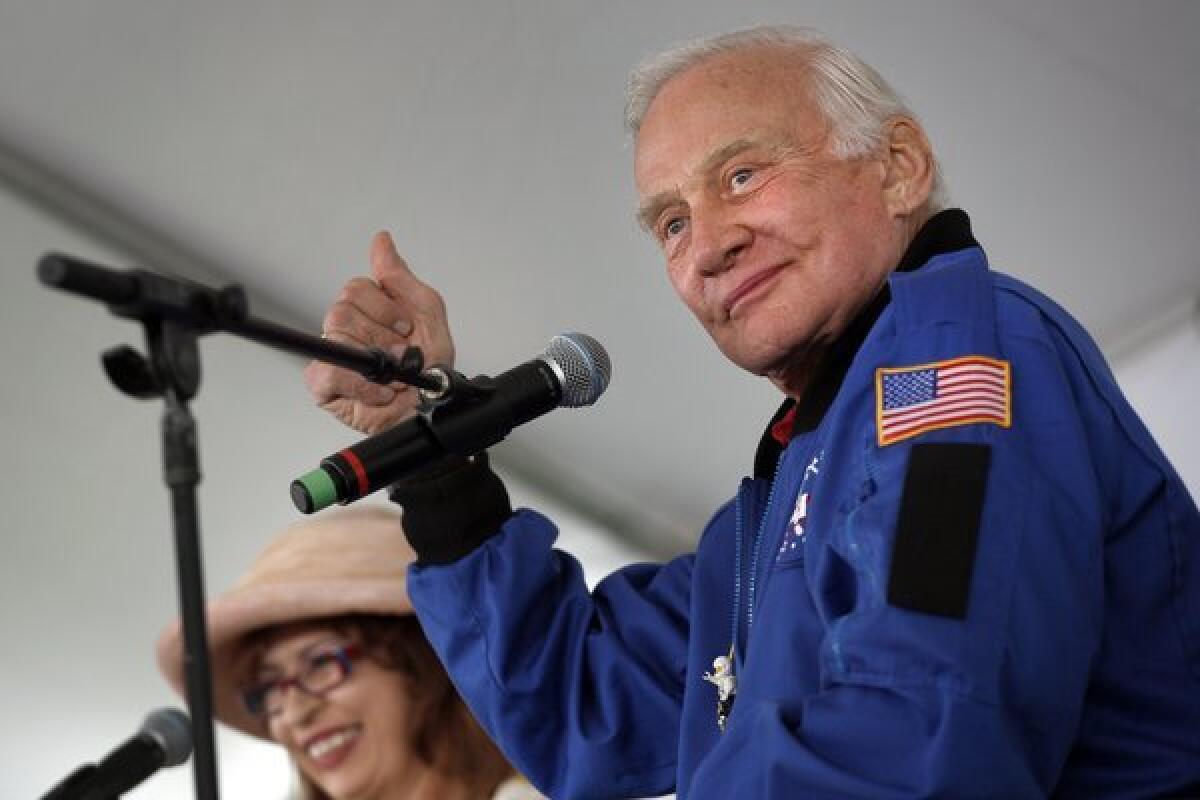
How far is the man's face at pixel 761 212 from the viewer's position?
1636mm

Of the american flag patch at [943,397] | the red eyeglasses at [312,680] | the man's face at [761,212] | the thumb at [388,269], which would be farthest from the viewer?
the red eyeglasses at [312,680]

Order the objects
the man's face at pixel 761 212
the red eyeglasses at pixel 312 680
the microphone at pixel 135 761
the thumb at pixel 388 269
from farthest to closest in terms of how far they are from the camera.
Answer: the red eyeglasses at pixel 312 680
the thumb at pixel 388 269
the man's face at pixel 761 212
the microphone at pixel 135 761

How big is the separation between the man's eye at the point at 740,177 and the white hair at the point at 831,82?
0.30ft

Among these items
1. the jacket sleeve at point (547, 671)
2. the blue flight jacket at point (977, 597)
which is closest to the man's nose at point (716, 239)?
the blue flight jacket at point (977, 597)

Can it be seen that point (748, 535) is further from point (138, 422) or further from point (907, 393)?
point (138, 422)

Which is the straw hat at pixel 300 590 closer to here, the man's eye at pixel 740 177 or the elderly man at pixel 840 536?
the elderly man at pixel 840 536

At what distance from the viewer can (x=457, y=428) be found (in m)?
1.44

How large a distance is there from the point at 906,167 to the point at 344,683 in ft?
3.91

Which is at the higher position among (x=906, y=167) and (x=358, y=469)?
(x=906, y=167)

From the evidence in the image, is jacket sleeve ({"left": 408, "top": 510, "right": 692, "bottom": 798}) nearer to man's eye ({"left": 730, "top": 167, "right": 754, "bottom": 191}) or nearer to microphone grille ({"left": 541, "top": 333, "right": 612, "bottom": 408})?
microphone grille ({"left": 541, "top": 333, "right": 612, "bottom": 408})

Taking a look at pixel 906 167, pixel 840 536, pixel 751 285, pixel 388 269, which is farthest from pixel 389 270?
pixel 840 536

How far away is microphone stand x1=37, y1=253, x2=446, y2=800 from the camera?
962 mm

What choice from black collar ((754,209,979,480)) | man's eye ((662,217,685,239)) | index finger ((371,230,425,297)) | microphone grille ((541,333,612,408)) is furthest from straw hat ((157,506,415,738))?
black collar ((754,209,979,480))

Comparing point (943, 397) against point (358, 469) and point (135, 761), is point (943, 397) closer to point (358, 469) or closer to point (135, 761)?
point (358, 469)
